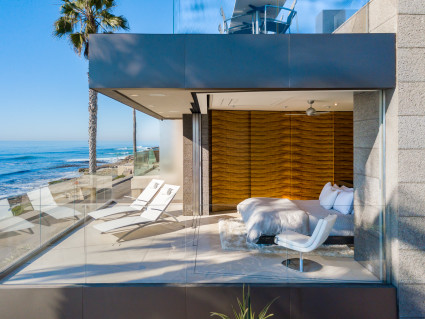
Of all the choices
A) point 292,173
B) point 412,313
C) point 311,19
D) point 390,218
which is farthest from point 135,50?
point 292,173

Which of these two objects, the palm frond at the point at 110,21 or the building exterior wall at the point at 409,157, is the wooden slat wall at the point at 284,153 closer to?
the building exterior wall at the point at 409,157

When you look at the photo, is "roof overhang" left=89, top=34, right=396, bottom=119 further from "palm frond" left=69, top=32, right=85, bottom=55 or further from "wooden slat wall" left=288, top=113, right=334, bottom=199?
"palm frond" left=69, top=32, right=85, bottom=55

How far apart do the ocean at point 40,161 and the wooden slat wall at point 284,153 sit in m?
21.0

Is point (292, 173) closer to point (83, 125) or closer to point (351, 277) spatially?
point (351, 277)

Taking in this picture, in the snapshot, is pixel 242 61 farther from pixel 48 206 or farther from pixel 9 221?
pixel 9 221

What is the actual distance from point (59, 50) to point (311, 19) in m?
45.6

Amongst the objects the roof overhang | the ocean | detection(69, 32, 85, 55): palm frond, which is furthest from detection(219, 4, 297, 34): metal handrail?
the ocean

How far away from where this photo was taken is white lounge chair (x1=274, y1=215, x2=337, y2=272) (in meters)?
3.84

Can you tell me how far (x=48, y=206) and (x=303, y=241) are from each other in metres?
3.63

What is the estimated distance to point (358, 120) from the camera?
14.2ft

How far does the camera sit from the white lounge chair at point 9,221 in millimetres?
4461

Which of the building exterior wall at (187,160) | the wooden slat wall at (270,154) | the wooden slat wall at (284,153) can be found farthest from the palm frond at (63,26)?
the wooden slat wall at (270,154)

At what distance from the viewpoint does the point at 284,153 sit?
345 inches

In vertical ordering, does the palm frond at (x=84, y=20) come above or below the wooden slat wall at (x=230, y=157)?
above
